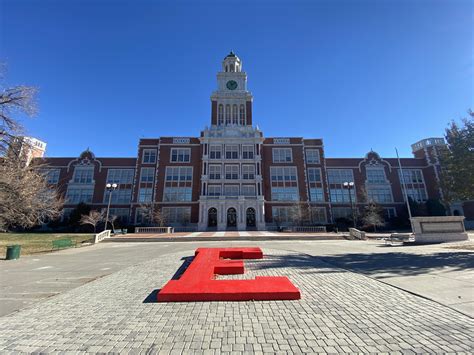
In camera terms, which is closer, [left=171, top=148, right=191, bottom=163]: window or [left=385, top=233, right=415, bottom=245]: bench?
[left=385, top=233, right=415, bottom=245]: bench

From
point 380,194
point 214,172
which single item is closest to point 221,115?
point 214,172

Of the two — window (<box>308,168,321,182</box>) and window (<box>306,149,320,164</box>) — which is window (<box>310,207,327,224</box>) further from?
window (<box>306,149,320,164</box>)

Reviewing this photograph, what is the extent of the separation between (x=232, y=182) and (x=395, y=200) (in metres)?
31.6

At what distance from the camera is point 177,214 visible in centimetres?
3756

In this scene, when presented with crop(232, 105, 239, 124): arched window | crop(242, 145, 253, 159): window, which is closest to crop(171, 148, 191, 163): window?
crop(242, 145, 253, 159): window

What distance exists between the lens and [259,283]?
18.3 feet

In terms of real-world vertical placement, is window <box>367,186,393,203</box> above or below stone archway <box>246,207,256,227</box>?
above

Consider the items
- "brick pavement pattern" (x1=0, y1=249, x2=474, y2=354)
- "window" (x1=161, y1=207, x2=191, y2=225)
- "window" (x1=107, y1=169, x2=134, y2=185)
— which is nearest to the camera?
"brick pavement pattern" (x1=0, y1=249, x2=474, y2=354)

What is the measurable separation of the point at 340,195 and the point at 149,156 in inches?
1494

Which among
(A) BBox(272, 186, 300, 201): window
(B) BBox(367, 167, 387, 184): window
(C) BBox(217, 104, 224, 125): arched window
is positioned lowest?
(A) BBox(272, 186, 300, 201): window

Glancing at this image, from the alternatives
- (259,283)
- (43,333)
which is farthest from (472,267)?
(43,333)

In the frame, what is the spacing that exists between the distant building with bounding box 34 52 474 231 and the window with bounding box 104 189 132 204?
0.18 meters

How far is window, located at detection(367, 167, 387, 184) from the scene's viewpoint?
4181 cm

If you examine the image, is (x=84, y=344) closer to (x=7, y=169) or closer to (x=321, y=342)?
(x=321, y=342)
